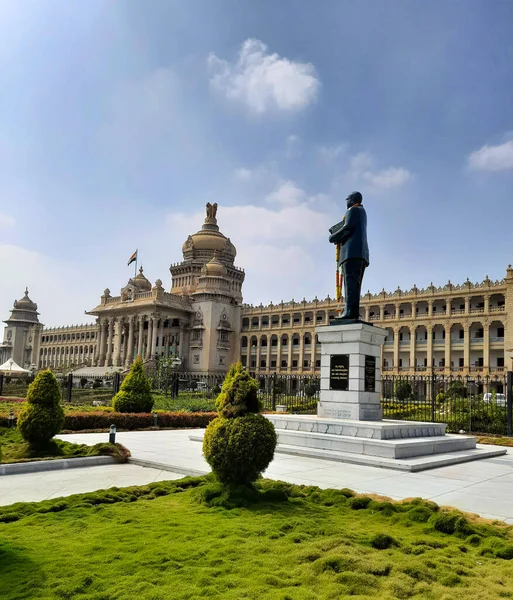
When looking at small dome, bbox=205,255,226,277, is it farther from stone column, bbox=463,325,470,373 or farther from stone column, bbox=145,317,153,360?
stone column, bbox=463,325,470,373

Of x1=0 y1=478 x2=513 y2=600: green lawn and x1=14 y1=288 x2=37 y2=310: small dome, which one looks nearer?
x1=0 y1=478 x2=513 y2=600: green lawn

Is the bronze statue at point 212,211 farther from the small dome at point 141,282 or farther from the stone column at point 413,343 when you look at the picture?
the stone column at point 413,343

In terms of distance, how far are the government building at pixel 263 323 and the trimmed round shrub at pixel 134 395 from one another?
127ft

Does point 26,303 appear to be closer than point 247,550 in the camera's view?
No

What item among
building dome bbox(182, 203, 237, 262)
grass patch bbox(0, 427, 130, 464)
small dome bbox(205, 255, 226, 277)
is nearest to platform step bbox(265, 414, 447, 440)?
grass patch bbox(0, 427, 130, 464)

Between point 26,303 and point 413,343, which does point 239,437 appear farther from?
point 26,303

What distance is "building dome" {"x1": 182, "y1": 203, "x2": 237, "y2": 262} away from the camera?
267 ft

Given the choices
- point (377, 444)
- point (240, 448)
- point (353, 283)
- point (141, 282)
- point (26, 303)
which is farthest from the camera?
point (26, 303)

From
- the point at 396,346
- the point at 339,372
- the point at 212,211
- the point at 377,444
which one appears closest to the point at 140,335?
the point at 212,211

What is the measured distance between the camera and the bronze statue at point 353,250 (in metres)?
16.0

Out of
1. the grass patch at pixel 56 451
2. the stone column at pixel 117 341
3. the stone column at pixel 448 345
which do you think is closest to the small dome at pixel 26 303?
the stone column at pixel 117 341

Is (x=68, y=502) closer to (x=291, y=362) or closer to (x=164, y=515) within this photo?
(x=164, y=515)

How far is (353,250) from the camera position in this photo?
16.0 m

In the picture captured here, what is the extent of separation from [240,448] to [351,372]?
8154 mm
